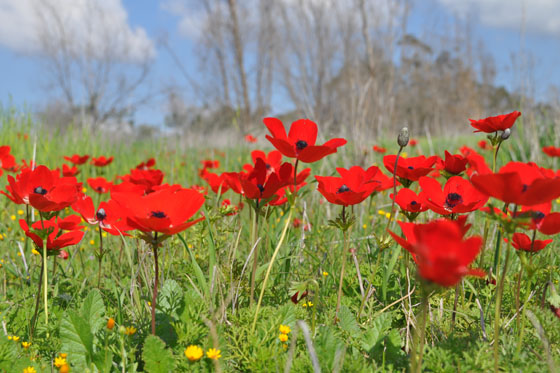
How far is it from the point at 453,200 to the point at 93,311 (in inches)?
41.2

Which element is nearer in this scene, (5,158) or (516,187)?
(516,187)

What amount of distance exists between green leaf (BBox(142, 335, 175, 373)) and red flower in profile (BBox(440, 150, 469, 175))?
95 centimetres

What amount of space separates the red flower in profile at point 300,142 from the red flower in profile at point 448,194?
10.4 inches

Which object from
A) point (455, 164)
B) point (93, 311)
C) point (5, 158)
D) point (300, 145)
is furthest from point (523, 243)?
point (5, 158)

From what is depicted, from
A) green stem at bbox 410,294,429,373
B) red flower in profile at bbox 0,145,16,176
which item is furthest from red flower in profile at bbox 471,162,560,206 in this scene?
red flower in profile at bbox 0,145,16,176

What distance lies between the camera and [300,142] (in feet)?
3.53

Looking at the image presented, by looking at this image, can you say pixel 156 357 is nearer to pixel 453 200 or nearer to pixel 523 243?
pixel 453 200

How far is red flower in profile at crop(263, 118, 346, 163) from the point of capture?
1.00 metres

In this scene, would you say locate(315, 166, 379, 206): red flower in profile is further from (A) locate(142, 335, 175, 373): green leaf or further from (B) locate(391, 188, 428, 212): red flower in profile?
(A) locate(142, 335, 175, 373): green leaf

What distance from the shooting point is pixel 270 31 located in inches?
609

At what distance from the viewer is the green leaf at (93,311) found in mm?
1156

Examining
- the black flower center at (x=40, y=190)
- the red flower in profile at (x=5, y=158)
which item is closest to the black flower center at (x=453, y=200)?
the black flower center at (x=40, y=190)

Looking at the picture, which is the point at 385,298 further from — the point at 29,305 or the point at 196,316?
the point at 29,305

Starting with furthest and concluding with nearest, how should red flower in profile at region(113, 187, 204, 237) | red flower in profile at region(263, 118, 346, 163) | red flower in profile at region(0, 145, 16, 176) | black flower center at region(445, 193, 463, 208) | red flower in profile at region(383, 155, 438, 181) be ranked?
red flower in profile at region(0, 145, 16, 176) → red flower in profile at region(383, 155, 438, 181) → black flower center at region(445, 193, 463, 208) → red flower in profile at region(263, 118, 346, 163) → red flower in profile at region(113, 187, 204, 237)
